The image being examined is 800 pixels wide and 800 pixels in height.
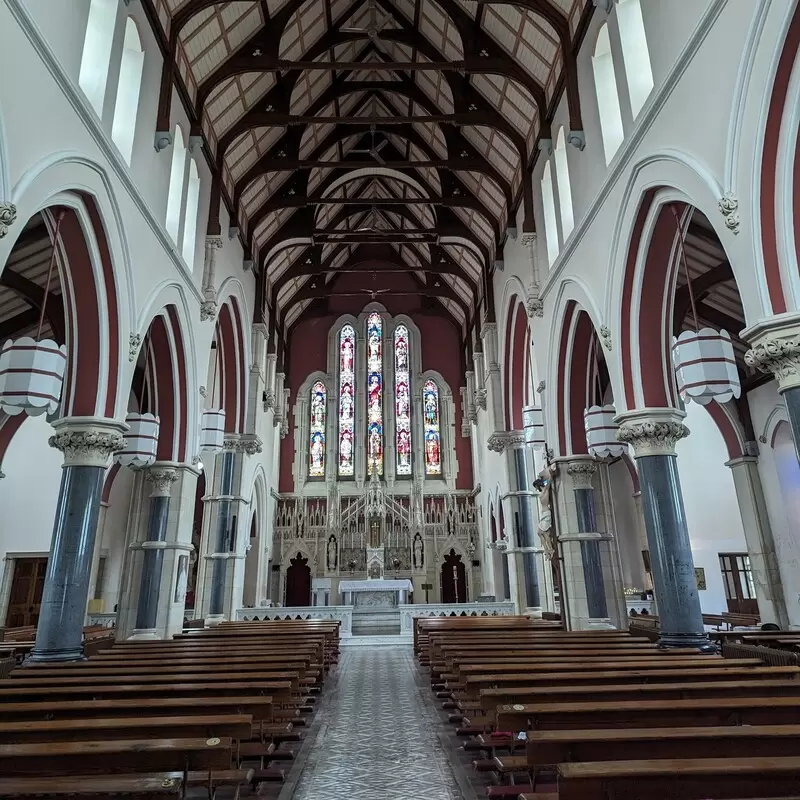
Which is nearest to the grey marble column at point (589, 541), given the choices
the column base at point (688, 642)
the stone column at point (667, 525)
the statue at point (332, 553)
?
the stone column at point (667, 525)

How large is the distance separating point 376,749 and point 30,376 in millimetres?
5079

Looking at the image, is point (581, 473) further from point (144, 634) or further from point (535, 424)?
point (144, 634)

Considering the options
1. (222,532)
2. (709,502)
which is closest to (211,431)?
(222,532)

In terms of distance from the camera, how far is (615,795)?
243cm

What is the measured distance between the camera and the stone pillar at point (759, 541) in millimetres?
13609

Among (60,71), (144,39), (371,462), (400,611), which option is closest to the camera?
(60,71)

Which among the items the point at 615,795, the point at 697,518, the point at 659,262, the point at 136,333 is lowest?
the point at 615,795

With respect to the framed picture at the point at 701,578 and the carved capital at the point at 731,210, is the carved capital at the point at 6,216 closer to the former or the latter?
the carved capital at the point at 731,210

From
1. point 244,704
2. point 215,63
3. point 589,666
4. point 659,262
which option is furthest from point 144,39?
point 589,666

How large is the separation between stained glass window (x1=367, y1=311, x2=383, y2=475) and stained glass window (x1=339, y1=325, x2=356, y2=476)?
2.06ft

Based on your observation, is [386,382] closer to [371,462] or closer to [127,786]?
[371,462]

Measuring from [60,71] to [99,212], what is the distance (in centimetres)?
175

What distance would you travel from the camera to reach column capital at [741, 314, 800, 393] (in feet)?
17.6

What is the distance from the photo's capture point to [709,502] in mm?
16938
